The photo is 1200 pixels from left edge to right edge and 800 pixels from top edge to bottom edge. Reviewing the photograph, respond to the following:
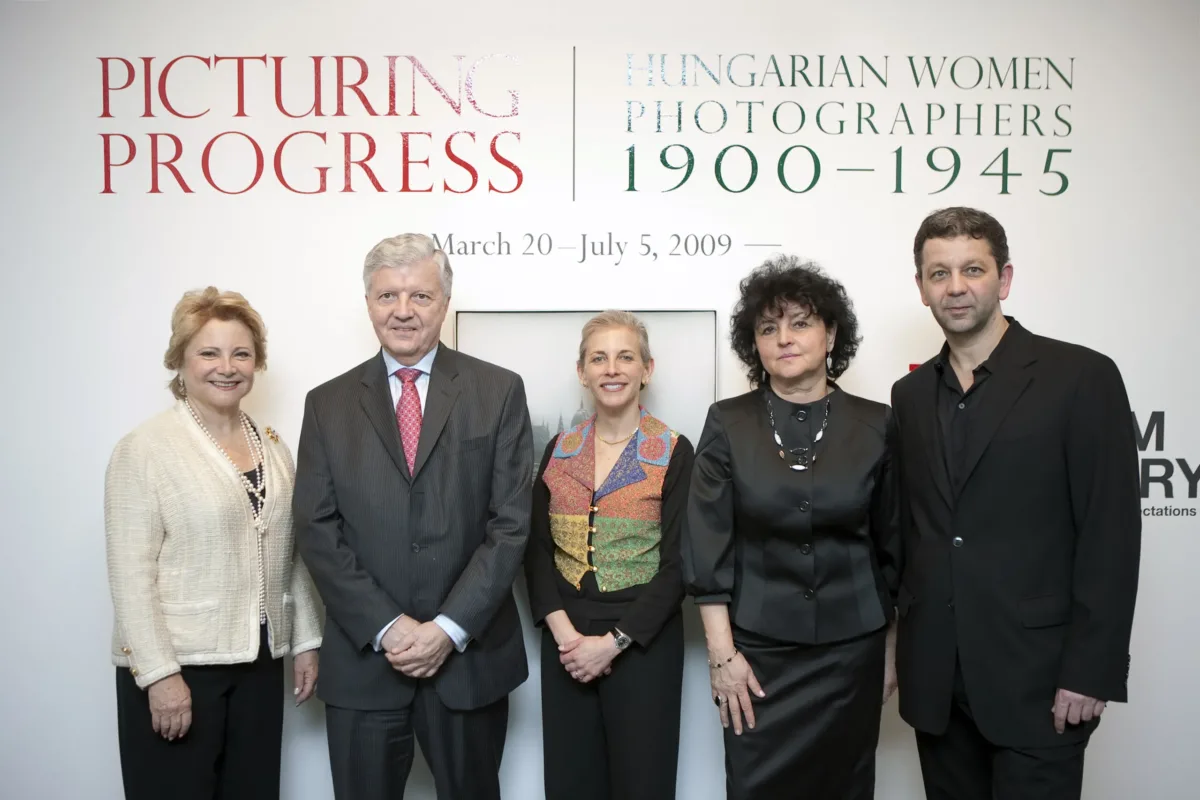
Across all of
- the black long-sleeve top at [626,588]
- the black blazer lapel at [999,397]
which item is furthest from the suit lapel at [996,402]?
the black long-sleeve top at [626,588]

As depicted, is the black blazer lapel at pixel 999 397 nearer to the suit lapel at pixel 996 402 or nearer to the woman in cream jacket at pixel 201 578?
the suit lapel at pixel 996 402

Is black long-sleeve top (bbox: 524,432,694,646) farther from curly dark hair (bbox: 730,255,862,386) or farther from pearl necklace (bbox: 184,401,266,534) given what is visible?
pearl necklace (bbox: 184,401,266,534)

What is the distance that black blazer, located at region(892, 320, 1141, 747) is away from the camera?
195 centimetres

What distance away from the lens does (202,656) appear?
225 cm

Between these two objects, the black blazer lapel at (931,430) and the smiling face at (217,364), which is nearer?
the black blazer lapel at (931,430)

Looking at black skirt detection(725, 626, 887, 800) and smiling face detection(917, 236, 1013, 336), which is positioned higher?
smiling face detection(917, 236, 1013, 336)

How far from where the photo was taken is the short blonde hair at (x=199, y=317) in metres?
2.38

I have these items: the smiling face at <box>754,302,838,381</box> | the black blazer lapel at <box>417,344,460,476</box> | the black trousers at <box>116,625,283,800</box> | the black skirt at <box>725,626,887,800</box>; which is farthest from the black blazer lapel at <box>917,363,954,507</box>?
the black trousers at <box>116,625,283,800</box>

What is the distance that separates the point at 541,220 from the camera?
3082 mm

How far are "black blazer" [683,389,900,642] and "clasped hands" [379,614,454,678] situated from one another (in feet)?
2.21

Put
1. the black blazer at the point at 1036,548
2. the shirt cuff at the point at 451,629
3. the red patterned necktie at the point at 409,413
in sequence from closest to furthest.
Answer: the black blazer at the point at 1036,548, the shirt cuff at the point at 451,629, the red patterned necktie at the point at 409,413

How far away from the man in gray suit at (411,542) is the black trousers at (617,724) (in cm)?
25

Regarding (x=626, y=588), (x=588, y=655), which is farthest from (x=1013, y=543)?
(x=588, y=655)

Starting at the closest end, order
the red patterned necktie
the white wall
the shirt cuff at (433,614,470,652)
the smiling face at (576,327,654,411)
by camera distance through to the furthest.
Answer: the shirt cuff at (433,614,470,652) → the red patterned necktie → the smiling face at (576,327,654,411) → the white wall
